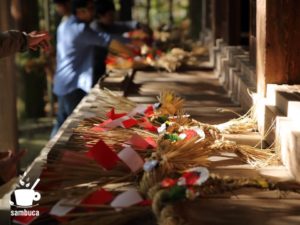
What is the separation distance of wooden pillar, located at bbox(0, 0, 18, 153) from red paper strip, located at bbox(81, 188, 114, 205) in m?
4.36

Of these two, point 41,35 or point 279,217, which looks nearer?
point 279,217

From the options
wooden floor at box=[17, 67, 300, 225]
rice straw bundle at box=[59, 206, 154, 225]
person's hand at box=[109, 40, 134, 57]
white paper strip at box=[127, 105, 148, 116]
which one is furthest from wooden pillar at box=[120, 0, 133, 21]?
rice straw bundle at box=[59, 206, 154, 225]

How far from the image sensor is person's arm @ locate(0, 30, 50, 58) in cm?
434

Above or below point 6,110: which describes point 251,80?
above

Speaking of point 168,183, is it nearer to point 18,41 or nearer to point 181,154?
point 181,154

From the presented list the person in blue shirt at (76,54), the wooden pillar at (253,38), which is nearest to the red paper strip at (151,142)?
the wooden pillar at (253,38)

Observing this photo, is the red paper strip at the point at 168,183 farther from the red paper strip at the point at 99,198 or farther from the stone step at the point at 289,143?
the stone step at the point at 289,143

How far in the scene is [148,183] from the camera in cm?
271

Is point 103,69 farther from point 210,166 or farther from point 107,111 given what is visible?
point 210,166

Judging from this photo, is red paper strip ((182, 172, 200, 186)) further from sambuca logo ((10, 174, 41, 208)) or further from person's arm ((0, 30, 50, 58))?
person's arm ((0, 30, 50, 58))

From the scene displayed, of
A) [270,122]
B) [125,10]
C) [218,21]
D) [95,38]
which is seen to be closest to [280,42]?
[270,122]

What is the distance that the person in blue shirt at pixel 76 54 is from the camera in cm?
734

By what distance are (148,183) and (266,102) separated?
52.4 inches

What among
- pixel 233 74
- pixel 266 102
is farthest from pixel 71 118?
pixel 233 74
